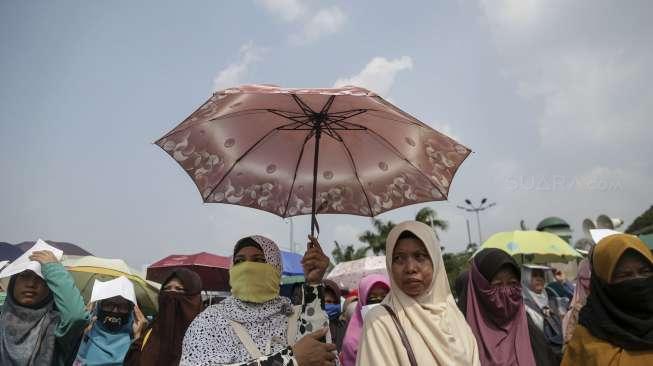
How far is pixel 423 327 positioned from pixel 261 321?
818 millimetres

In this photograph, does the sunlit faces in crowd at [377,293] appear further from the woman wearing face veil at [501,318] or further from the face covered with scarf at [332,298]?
the face covered with scarf at [332,298]

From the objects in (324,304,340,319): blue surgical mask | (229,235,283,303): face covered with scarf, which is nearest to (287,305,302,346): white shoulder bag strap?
(229,235,283,303): face covered with scarf

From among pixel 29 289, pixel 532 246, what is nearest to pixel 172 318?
pixel 29 289

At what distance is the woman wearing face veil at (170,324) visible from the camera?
128 inches

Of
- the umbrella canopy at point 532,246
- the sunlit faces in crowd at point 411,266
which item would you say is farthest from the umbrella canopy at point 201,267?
the sunlit faces in crowd at point 411,266

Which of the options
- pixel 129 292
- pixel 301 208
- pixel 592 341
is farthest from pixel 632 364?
pixel 129 292

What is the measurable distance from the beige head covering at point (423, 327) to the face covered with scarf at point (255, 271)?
21.9 inches

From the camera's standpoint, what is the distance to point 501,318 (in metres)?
3.15

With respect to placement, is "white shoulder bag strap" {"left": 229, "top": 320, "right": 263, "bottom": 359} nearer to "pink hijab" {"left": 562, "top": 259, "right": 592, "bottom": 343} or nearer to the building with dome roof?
"pink hijab" {"left": 562, "top": 259, "right": 592, "bottom": 343}

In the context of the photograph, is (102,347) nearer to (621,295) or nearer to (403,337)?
(403,337)

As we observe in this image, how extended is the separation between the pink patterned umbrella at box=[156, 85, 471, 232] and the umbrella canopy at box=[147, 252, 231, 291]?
7.60 meters

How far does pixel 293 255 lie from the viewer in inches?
512

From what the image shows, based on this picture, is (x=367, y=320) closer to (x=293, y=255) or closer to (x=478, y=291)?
(x=478, y=291)

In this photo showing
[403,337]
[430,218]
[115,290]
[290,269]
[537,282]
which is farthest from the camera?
[430,218]
